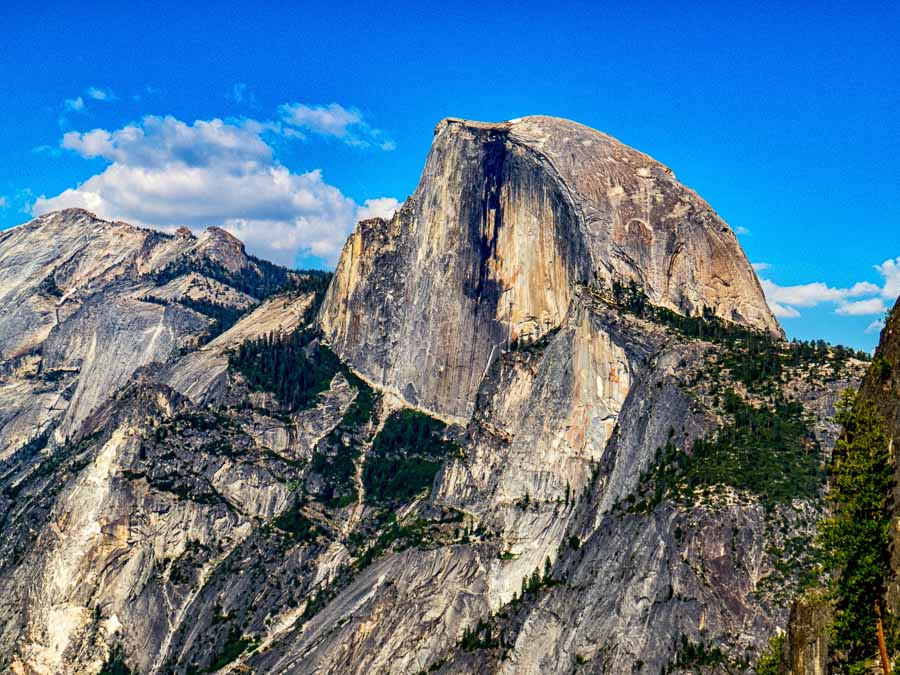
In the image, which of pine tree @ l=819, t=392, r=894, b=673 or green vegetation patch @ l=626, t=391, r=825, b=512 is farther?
green vegetation patch @ l=626, t=391, r=825, b=512

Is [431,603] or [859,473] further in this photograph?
[431,603]

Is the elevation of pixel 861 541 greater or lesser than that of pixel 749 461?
lesser

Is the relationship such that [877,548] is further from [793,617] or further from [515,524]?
[515,524]

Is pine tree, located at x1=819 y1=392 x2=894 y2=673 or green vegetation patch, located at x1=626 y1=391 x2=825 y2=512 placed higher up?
green vegetation patch, located at x1=626 y1=391 x2=825 y2=512

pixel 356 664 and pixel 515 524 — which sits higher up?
pixel 515 524

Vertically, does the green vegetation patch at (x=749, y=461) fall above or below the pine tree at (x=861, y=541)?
above

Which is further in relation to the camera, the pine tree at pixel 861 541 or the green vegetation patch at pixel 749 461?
the green vegetation patch at pixel 749 461

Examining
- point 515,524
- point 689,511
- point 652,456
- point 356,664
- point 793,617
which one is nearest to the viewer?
point 793,617

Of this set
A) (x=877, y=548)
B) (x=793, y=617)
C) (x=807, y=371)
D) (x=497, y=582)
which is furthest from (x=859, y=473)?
(x=497, y=582)
